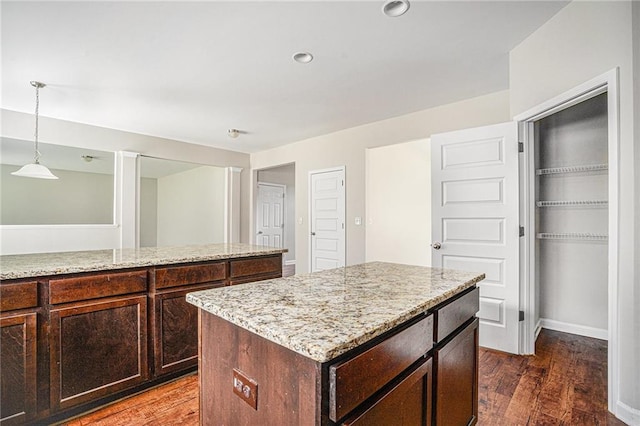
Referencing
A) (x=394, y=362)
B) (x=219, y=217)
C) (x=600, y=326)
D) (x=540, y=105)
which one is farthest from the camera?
(x=219, y=217)

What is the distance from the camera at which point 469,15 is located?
207 centimetres

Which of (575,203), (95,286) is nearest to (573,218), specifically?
(575,203)

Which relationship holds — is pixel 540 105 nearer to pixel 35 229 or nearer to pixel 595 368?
pixel 595 368

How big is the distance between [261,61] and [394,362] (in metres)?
2.55

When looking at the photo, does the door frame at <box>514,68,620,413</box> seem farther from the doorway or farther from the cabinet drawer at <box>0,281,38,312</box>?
the doorway

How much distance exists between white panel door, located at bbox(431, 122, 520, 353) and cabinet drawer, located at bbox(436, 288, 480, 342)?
1.34m

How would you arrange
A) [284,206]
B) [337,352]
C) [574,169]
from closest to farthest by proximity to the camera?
[337,352] < [574,169] < [284,206]

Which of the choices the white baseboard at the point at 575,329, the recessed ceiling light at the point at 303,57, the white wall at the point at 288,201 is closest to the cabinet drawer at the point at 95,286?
the recessed ceiling light at the point at 303,57

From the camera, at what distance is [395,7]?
1.98 m

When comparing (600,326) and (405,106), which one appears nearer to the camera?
(600,326)

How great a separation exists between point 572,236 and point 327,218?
9.88 feet

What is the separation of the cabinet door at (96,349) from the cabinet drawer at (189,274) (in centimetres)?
16

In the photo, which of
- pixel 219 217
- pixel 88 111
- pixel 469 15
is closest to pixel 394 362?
pixel 469 15

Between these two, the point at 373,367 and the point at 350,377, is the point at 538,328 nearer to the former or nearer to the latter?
the point at 373,367
